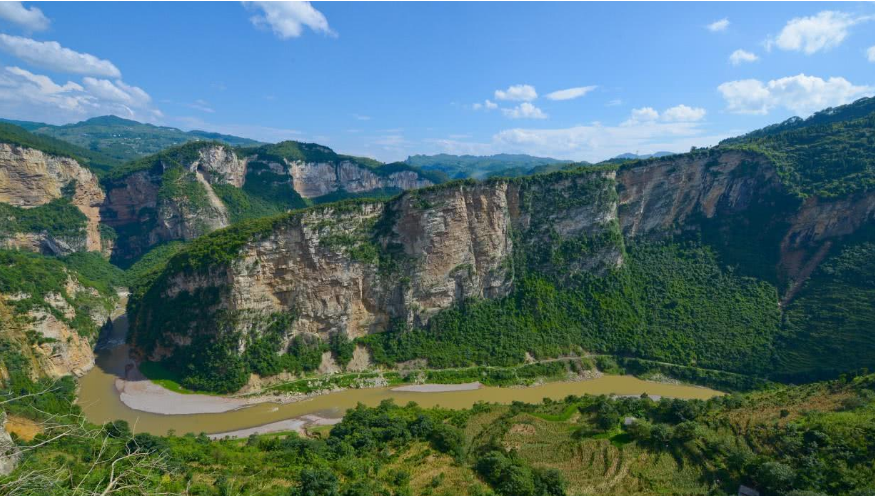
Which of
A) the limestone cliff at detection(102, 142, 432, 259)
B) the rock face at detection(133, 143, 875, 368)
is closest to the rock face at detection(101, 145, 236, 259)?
the limestone cliff at detection(102, 142, 432, 259)

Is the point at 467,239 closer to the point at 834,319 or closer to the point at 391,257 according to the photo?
the point at 391,257

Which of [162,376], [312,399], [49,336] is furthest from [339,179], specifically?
[312,399]

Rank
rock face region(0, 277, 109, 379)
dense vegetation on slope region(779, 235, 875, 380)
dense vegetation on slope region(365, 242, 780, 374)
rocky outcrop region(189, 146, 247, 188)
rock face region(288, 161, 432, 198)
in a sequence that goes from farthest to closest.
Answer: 1. rock face region(288, 161, 432, 198)
2. rocky outcrop region(189, 146, 247, 188)
3. dense vegetation on slope region(365, 242, 780, 374)
4. rock face region(0, 277, 109, 379)
5. dense vegetation on slope region(779, 235, 875, 380)

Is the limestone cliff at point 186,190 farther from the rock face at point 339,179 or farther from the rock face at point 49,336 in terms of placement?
the rock face at point 49,336

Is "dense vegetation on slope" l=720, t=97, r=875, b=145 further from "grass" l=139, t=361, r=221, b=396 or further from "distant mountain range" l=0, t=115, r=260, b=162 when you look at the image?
"distant mountain range" l=0, t=115, r=260, b=162

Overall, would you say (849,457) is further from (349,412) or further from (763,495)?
(349,412)

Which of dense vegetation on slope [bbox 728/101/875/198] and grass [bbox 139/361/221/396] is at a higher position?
dense vegetation on slope [bbox 728/101/875/198]

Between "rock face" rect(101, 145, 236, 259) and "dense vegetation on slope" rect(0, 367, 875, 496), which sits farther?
"rock face" rect(101, 145, 236, 259)
